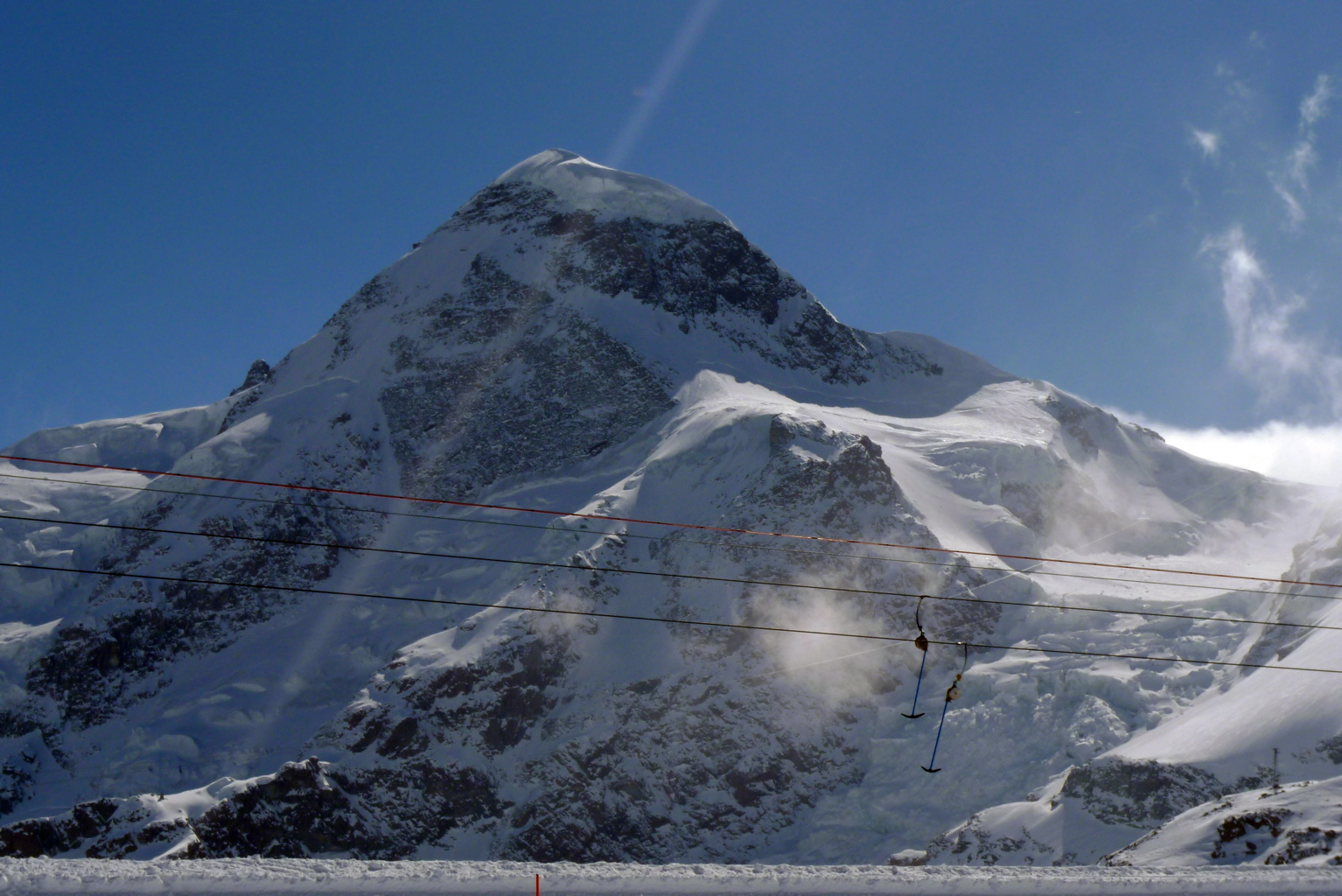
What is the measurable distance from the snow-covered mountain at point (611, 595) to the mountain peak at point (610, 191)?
894cm

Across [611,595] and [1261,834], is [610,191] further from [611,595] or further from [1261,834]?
[1261,834]

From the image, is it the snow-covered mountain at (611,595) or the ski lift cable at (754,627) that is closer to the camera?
the ski lift cable at (754,627)

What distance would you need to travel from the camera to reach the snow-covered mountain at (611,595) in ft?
255

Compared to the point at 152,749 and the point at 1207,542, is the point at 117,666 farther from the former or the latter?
the point at 1207,542

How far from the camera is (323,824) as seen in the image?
75812 mm

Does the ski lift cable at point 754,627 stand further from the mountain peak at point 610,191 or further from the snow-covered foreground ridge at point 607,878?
the mountain peak at point 610,191

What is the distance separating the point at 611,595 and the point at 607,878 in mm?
77239

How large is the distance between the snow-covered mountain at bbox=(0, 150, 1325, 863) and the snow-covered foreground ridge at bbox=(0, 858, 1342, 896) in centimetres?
3932

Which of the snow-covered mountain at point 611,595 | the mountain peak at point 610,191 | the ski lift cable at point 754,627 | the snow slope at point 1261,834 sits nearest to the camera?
the snow slope at point 1261,834

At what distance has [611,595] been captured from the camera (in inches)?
3858

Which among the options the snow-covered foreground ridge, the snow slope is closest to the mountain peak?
the snow slope

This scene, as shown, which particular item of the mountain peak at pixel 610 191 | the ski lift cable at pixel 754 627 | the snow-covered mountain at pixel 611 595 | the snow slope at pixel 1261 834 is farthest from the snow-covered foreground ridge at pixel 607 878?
the mountain peak at pixel 610 191

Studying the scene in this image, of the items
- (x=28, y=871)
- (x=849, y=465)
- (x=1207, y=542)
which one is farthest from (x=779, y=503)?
(x=28, y=871)

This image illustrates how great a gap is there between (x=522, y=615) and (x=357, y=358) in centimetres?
6721
